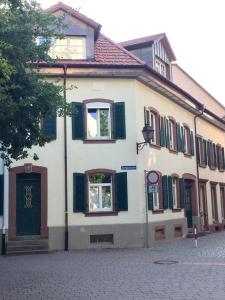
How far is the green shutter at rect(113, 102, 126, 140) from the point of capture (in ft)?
58.0

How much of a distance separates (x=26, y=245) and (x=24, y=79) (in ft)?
27.2

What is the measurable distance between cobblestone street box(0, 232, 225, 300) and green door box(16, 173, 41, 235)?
194 centimetres

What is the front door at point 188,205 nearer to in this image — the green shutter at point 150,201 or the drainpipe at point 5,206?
the green shutter at point 150,201

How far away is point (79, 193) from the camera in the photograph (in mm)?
17047

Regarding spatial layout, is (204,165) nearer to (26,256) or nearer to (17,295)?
(26,256)

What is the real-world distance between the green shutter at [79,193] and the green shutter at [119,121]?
2.31m

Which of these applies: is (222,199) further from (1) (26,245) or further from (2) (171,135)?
(1) (26,245)

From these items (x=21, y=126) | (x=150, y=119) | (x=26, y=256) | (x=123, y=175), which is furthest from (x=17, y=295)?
(x=150, y=119)

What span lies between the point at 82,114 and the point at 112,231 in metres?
4.97

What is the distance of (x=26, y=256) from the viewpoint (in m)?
15.1

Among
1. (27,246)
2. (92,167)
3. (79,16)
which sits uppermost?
(79,16)

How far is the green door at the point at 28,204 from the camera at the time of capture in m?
17.0

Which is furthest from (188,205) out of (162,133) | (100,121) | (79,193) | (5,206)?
(5,206)

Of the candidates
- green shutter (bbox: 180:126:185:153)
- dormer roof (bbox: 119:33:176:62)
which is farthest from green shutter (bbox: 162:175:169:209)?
dormer roof (bbox: 119:33:176:62)
